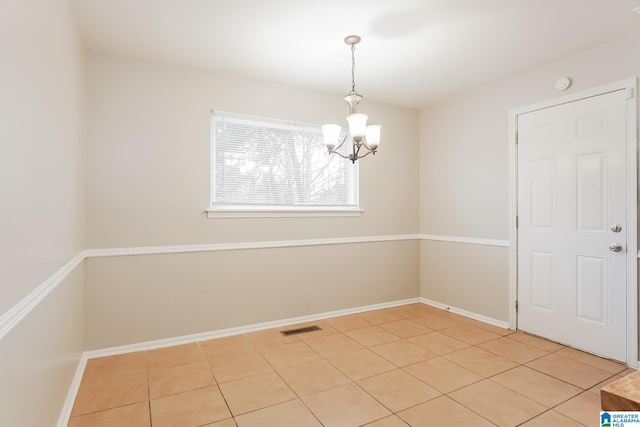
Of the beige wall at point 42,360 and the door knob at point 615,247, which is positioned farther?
the door knob at point 615,247

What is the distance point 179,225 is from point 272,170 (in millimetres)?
1074

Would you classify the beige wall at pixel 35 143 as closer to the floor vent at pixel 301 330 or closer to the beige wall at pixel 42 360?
the beige wall at pixel 42 360

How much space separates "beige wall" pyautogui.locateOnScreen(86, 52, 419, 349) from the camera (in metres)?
2.83

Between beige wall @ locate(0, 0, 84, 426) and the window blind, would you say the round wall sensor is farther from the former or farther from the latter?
beige wall @ locate(0, 0, 84, 426)

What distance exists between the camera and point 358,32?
2564mm

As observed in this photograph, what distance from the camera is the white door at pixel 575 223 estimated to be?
2713 mm

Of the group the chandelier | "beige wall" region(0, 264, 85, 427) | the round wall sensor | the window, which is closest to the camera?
"beige wall" region(0, 264, 85, 427)

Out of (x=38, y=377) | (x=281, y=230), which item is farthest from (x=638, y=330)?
(x=38, y=377)

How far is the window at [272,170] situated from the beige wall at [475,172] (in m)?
1.17

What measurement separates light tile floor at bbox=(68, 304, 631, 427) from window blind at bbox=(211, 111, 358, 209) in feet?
4.57

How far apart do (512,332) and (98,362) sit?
3.79 m

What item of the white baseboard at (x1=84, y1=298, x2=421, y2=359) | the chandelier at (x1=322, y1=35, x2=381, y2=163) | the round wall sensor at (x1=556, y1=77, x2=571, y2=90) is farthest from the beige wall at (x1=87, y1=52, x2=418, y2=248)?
the round wall sensor at (x1=556, y1=77, x2=571, y2=90)

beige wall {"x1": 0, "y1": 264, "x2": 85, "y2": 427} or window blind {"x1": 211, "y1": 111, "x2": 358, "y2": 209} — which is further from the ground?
window blind {"x1": 211, "y1": 111, "x2": 358, "y2": 209}

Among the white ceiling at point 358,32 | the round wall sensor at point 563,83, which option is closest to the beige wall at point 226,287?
the white ceiling at point 358,32
